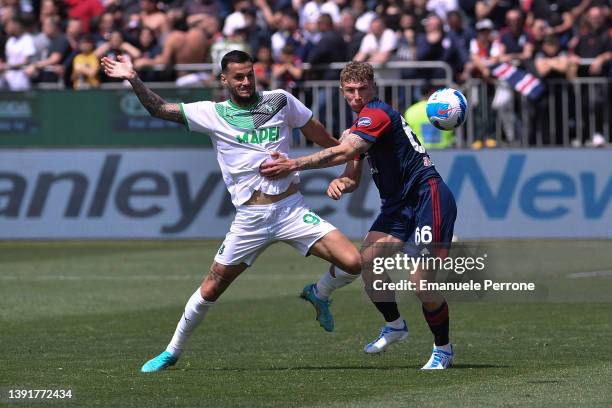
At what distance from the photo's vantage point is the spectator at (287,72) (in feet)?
77.2

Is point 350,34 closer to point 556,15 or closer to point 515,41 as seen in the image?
point 515,41

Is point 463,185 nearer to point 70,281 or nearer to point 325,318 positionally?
point 70,281

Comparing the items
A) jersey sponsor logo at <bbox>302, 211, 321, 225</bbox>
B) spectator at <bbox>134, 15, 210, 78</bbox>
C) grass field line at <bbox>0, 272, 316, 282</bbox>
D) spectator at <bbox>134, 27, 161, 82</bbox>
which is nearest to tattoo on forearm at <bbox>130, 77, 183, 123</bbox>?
jersey sponsor logo at <bbox>302, 211, 321, 225</bbox>

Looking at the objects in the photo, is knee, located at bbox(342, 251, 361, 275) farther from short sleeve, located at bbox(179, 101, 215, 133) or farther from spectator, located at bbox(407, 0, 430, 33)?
spectator, located at bbox(407, 0, 430, 33)

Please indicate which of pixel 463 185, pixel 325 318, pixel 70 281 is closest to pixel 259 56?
pixel 463 185

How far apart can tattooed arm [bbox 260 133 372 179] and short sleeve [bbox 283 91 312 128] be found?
0.52 m

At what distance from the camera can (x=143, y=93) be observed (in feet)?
33.9

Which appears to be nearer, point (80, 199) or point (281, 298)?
point (281, 298)

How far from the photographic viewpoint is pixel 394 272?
436 inches

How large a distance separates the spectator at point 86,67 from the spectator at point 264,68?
3.12 meters

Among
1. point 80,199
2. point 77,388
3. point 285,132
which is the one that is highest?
point 285,132

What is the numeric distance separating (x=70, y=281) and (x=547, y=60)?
9.46 m

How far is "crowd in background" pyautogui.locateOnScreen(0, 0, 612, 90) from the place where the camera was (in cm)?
2347

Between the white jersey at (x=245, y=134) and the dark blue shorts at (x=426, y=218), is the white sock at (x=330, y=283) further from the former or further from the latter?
the white jersey at (x=245, y=134)
